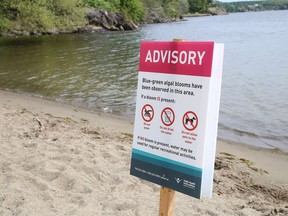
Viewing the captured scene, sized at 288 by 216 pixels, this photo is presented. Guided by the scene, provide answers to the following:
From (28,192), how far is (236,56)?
21.8 metres

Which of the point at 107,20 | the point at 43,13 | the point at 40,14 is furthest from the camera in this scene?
the point at 107,20

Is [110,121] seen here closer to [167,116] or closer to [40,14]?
[167,116]

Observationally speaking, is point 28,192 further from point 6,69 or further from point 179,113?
point 6,69

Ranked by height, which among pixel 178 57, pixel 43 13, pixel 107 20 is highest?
pixel 107 20

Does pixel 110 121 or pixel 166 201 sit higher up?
pixel 166 201

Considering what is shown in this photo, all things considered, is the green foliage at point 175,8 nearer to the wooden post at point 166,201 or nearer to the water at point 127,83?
the water at point 127,83

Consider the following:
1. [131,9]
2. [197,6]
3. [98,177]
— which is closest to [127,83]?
[98,177]

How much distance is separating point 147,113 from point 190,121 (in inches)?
15.4

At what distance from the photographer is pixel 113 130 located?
28.8 ft

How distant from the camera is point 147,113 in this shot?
283cm

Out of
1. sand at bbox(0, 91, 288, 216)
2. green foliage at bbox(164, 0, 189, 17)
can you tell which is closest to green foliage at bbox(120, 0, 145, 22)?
green foliage at bbox(164, 0, 189, 17)

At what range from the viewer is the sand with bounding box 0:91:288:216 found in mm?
4371

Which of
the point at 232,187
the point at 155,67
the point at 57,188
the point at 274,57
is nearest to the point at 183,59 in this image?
the point at 155,67

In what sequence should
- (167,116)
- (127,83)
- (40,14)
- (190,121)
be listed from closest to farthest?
(190,121), (167,116), (127,83), (40,14)
